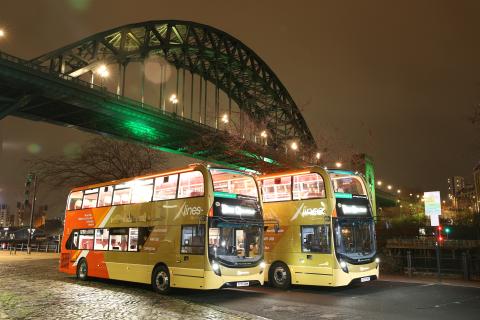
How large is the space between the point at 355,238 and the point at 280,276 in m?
3.16

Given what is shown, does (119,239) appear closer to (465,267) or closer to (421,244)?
(465,267)

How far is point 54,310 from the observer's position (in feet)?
38.4

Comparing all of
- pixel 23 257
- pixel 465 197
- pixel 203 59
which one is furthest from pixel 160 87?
pixel 465 197

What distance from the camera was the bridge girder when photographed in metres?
51.5

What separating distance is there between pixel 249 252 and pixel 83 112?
1408 inches

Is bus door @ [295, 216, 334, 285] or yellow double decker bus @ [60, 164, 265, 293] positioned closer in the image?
yellow double decker bus @ [60, 164, 265, 293]

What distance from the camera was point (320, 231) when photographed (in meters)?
15.9

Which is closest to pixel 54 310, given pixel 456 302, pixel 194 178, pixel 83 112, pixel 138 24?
pixel 194 178

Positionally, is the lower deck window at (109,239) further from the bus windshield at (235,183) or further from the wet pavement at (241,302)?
the bus windshield at (235,183)

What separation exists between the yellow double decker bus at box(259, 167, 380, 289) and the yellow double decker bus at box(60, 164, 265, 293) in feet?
5.66

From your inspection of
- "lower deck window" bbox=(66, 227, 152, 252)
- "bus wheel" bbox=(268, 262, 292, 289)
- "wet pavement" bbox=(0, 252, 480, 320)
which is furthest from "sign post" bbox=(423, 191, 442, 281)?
"lower deck window" bbox=(66, 227, 152, 252)

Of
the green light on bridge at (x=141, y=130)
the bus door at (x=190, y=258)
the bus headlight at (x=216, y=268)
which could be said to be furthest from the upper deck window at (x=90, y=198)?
the green light on bridge at (x=141, y=130)

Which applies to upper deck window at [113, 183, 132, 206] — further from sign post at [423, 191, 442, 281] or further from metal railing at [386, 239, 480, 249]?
metal railing at [386, 239, 480, 249]

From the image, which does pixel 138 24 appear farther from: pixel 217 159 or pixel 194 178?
pixel 194 178
